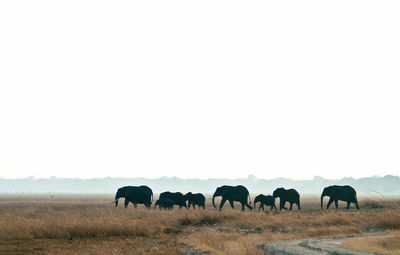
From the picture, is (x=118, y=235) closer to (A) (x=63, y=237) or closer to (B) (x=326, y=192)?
(A) (x=63, y=237)

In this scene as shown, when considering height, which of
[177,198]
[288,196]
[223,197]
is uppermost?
[288,196]

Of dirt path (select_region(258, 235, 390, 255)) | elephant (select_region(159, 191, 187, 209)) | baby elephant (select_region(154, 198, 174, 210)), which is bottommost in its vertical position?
dirt path (select_region(258, 235, 390, 255))

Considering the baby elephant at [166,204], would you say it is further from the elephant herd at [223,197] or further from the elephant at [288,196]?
the elephant at [288,196]

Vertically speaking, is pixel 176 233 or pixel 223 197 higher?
pixel 223 197

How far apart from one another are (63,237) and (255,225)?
9.08 meters

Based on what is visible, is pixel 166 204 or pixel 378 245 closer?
pixel 378 245

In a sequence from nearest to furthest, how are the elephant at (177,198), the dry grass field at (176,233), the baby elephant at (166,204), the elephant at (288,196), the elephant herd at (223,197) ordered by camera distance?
the dry grass field at (176,233)
the baby elephant at (166,204)
the elephant herd at (223,197)
the elephant at (177,198)
the elephant at (288,196)

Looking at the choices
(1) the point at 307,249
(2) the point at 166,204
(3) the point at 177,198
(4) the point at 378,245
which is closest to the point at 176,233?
(1) the point at 307,249

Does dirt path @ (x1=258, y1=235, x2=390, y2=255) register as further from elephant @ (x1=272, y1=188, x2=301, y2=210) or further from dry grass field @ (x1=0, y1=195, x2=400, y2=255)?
elephant @ (x1=272, y1=188, x2=301, y2=210)

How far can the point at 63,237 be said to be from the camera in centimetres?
1917

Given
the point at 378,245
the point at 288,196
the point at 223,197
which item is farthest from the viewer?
the point at 288,196

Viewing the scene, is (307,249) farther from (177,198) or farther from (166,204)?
(177,198)

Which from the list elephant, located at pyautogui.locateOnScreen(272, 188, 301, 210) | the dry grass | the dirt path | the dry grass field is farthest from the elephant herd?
the dirt path

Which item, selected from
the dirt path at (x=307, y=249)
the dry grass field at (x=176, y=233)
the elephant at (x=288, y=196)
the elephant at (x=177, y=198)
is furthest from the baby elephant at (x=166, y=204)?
the dirt path at (x=307, y=249)
